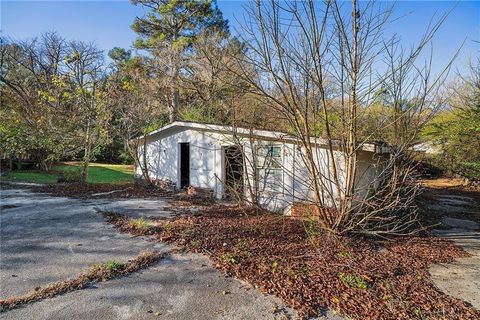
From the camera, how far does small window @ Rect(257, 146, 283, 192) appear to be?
8.58m

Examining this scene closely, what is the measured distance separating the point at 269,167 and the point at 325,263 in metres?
4.36

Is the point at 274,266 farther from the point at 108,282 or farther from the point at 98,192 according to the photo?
the point at 98,192

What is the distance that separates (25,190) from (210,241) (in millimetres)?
10051

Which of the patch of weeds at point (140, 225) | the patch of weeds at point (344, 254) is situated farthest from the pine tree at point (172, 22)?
the patch of weeds at point (344, 254)

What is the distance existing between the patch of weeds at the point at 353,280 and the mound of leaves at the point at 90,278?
286cm

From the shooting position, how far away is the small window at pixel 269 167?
28.1 ft

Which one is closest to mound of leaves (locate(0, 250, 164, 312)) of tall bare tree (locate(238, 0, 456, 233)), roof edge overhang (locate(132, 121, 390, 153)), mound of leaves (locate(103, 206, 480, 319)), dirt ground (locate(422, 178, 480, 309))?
mound of leaves (locate(103, 206, 480, 319))

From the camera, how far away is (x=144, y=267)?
14.8 feet

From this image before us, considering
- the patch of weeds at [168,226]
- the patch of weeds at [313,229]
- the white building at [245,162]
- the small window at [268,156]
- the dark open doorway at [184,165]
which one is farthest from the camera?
the dark open doorway at [184,165]

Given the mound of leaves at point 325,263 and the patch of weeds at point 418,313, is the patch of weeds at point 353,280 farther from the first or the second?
the patch of weeds at point 418,313

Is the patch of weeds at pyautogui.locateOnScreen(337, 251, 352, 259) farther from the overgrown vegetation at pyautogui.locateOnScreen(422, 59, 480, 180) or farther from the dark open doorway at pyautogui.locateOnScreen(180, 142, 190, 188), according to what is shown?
the dark open doorway at pyautogui.locateOnScreen(180, 142, 190, 188)

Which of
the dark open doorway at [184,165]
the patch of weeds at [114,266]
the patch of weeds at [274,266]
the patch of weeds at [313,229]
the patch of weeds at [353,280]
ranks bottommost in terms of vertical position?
the patch of weeds at [353,280]

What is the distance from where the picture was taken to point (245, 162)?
8.09 m

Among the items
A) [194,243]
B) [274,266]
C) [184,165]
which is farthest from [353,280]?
[184,165]
